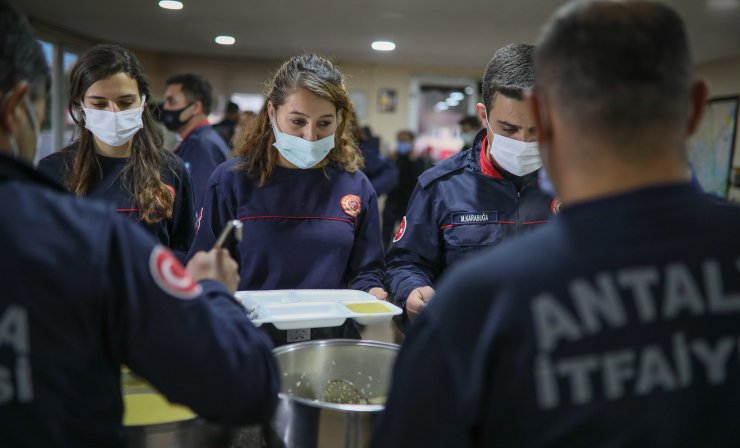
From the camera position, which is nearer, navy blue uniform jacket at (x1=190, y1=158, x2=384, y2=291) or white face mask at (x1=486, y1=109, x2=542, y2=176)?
white face mask at (x1=486, y1=109, x2=542, y2=176)

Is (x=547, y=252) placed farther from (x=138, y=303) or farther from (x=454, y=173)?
(x=454, y=173)

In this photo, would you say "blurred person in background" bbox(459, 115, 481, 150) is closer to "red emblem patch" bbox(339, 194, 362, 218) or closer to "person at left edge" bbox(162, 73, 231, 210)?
"person at left edge" bbox(162, 73, 231, 210)

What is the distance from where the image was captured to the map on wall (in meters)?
7.60

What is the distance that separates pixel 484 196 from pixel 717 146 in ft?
25.0

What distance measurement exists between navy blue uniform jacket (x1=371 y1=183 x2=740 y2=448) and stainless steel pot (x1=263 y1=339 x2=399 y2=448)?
0.31 metres

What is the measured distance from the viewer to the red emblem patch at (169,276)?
31.3 inches

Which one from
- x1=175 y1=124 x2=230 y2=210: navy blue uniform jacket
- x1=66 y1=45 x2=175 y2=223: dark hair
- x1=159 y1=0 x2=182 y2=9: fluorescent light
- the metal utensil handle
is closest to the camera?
the metal utensil handle

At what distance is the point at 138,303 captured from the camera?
0.78 meters

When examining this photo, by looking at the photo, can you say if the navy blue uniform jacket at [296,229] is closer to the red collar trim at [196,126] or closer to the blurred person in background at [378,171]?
the red collar trim at [196,126]

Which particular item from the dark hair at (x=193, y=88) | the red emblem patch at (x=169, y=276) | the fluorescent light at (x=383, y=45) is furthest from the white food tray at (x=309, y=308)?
the fluorescent light at (x=383, y=45)

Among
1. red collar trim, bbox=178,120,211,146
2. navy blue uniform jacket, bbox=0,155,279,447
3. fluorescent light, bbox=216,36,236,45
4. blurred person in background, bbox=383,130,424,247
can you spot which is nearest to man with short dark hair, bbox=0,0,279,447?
navy blue uniform jacket, bbox=0,155,279,447

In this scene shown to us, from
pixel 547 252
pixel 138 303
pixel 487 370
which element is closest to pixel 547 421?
pixel 487 370

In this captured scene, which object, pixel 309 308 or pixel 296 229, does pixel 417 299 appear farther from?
pixel 296 229

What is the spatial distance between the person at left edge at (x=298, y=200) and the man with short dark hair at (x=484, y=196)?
5.7 inches
